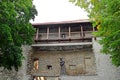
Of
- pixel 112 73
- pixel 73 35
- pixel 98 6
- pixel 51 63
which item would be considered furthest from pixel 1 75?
pixel 98 6

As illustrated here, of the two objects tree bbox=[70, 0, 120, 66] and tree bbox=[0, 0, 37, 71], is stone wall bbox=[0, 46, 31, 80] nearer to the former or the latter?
tree bbox=[0, 0, 37, 71]

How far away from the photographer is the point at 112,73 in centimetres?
1805

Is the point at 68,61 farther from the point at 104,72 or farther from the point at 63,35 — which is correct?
the point at 104,72

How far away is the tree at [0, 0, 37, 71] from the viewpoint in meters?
11.4

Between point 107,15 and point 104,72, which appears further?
point 104,72

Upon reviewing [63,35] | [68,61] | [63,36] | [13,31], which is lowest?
[68,61]

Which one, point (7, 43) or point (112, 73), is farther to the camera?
point (112, 73)

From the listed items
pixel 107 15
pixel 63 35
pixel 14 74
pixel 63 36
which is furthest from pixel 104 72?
pixel 107 15

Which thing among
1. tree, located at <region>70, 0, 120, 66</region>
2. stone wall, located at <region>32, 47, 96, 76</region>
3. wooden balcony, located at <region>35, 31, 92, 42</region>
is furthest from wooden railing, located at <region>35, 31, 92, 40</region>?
tree, located at <region>70, 0, 120, 66</region>

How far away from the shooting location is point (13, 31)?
12969 mm

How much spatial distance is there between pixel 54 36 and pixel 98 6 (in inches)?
523

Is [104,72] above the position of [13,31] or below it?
below

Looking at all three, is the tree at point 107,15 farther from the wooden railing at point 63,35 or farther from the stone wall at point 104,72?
the wooden railing at point 63,35

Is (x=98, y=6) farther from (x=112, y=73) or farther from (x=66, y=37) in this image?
(x=66, y=37)
